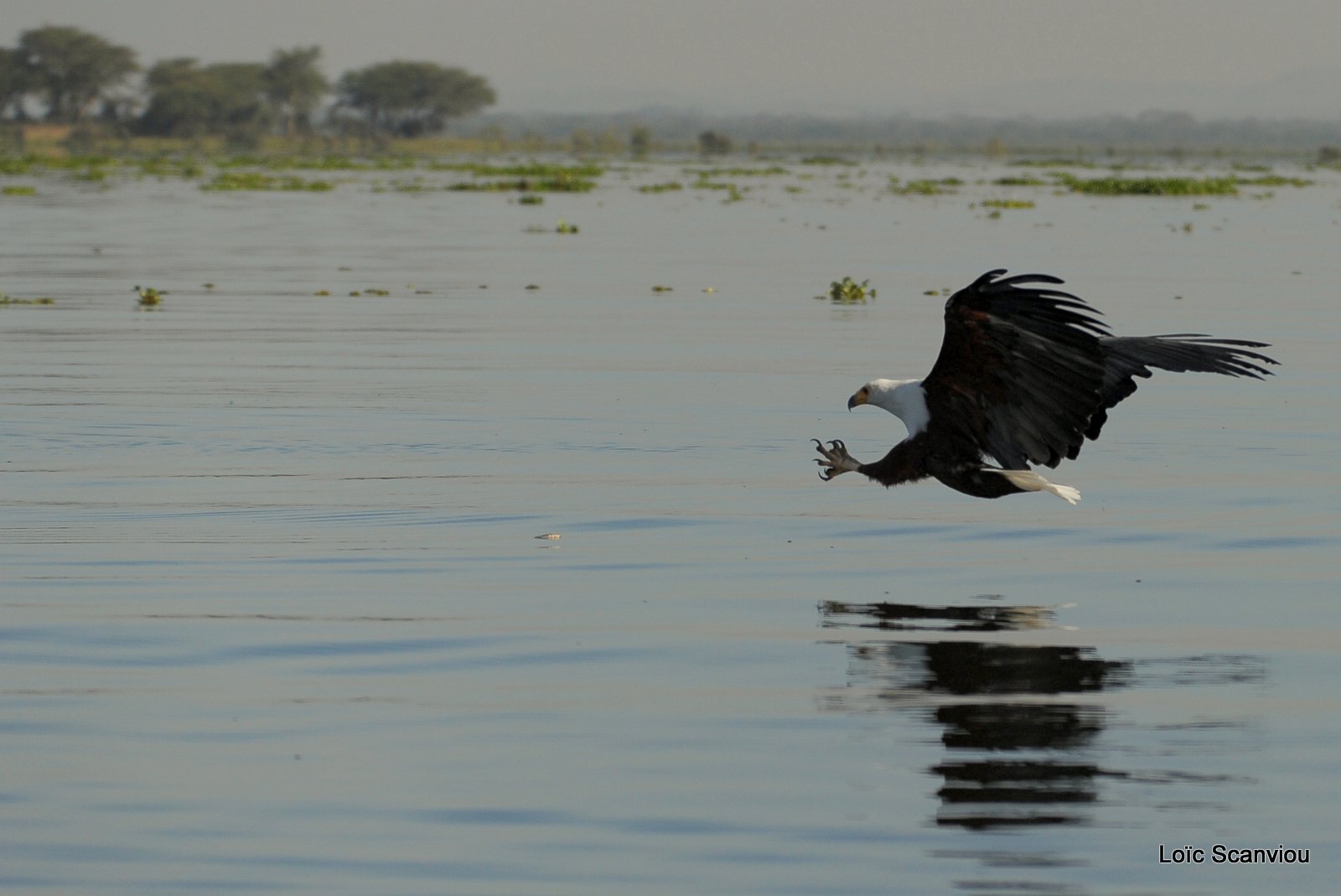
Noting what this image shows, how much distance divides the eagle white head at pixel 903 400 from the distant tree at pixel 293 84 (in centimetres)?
14561

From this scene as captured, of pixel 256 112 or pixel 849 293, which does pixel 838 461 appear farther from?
pixel 256 112

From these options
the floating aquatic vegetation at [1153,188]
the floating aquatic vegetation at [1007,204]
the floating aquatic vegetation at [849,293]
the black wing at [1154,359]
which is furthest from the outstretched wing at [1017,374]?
the floating aquatic vegetation at [1153,188]

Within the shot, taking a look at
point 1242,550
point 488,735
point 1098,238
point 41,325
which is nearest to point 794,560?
point 1242,550

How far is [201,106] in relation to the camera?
447 feet

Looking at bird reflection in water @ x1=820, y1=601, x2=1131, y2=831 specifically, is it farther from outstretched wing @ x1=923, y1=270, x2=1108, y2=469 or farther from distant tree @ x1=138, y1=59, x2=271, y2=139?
distant tree @ x1=138, y1=59, x2=271, y2=139

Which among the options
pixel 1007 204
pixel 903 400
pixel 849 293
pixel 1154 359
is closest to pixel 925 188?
pixel 1007 204

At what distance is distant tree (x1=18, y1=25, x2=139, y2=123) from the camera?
425ft

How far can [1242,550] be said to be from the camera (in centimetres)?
909

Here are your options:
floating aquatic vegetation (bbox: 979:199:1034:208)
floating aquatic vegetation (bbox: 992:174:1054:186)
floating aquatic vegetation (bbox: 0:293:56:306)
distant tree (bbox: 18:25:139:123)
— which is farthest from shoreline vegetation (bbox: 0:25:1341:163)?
floating aquatic vegetation (bbox: 0:293:56:306)

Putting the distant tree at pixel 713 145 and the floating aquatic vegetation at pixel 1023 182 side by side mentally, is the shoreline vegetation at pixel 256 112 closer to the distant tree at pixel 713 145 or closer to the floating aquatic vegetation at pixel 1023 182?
the distant tree at pixel 713 145

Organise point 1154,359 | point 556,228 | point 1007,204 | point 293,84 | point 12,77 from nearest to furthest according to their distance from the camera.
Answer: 1. point 1154,359
2. point 556,228
3. point 1007,204
4. point 12,77
5. point 293,84

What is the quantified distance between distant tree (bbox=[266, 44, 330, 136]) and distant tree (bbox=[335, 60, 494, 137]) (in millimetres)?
3901

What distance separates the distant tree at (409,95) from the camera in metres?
156

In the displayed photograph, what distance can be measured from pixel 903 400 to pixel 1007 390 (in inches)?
18.7
